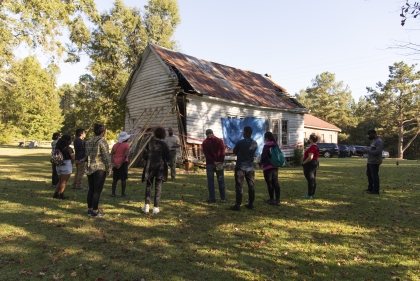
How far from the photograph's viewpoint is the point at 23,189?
9.16 m

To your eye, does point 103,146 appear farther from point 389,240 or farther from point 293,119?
point 293,119

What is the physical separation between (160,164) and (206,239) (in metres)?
2.04

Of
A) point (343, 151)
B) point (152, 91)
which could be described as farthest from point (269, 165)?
point (343, 151)

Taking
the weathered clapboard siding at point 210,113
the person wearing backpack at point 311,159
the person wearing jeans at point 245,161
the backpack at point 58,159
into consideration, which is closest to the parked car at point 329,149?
the weathered clapboard siding at point 210,113

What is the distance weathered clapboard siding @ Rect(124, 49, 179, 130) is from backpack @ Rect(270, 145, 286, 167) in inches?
339

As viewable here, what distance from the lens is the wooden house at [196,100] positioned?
1526 centimetres

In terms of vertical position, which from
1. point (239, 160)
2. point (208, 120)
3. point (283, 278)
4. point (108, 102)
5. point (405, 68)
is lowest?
point (283, 278)

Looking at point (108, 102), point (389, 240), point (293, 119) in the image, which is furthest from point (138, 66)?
point (389, 240)

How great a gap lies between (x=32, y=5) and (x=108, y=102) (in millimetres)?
10745

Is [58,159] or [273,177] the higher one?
[58,159]

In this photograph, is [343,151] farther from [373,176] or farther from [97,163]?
[97,163]

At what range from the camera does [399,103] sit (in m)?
43.1

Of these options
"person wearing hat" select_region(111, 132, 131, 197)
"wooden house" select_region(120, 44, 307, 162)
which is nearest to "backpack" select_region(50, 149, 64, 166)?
"person wearing hat" select_region(111, 132, 131, 197)

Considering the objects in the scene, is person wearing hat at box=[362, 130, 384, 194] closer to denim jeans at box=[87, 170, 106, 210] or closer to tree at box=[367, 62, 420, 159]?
denim jeans at box=[87, 170, 106, 210]
